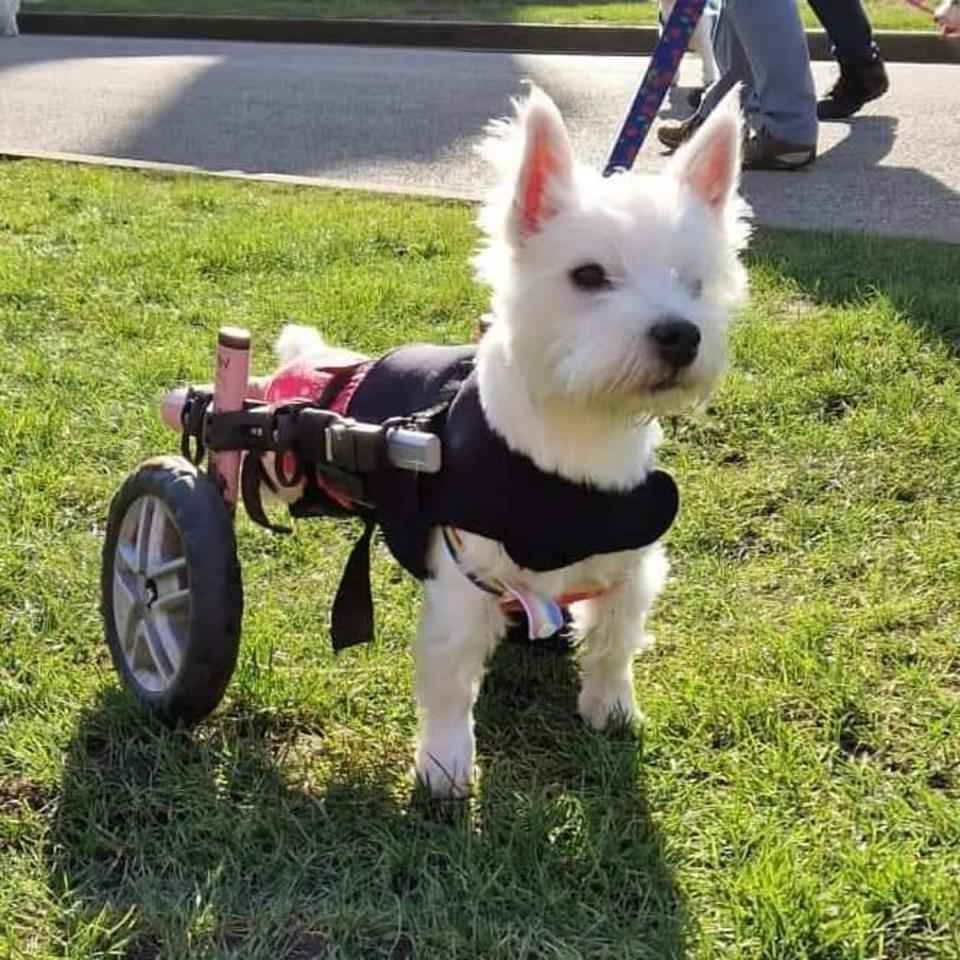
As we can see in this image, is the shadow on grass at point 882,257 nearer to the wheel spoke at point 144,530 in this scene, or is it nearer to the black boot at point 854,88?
the black boot at point 854,88

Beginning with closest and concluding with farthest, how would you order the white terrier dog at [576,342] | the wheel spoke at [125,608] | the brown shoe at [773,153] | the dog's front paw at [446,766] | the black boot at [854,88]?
the white terrier dog at [576,342]
the dog's front paw at [446,766]
the wheel spoke at [125,608]
the brown shoe at [773,153]
the black boot at [854,88]

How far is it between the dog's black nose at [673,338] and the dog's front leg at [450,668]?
1.82 feet

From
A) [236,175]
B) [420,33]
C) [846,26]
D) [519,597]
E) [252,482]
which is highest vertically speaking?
[519,597]

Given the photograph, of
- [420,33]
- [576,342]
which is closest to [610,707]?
[576,342]

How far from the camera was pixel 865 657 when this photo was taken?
2898mm

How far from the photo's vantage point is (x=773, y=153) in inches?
272

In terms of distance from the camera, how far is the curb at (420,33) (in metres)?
11.9

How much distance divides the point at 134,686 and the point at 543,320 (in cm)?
105

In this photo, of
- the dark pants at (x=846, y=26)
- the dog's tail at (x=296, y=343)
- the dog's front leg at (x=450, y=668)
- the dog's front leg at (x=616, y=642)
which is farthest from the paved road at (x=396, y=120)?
the dog's front leg at (x=450, y=668)

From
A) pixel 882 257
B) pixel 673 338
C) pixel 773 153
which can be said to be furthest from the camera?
pixel 773 153

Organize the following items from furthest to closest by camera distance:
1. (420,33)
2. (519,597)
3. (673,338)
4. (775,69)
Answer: (420,33) → (775,69) → (519,597) → (673,338)

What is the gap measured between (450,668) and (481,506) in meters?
0.32

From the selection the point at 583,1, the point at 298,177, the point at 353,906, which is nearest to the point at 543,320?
the point at 353,906

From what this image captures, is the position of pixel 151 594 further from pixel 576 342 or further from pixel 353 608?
pixel 576 342
